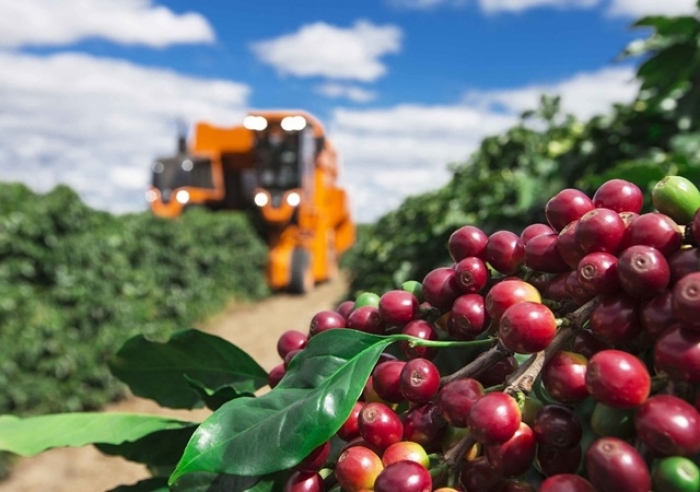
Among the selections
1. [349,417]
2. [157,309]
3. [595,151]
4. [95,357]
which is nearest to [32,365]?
[95,357]

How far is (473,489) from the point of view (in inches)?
29.1

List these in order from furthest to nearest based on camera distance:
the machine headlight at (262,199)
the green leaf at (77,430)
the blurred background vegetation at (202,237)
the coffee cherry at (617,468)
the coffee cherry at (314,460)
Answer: the machine headlight at (262,199)
the blurred background vegetation at (202,237)
the green leaf at (77,430)
the coffee cherry at (314,460)
the coffee cherry at (617,468)

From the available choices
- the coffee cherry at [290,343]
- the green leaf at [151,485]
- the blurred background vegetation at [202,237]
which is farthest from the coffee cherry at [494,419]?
the blurred background vegetation at [202,237]

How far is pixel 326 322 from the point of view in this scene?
1045 millimetres

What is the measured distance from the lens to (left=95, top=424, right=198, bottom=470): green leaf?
45.8 inches

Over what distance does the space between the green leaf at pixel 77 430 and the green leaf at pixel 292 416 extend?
347mm

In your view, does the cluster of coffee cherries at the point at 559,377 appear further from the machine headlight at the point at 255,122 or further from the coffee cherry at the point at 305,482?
the machine headlight at the point at 255,122

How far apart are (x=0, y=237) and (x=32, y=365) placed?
162 cm

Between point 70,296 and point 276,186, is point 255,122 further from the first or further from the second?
point 70,296

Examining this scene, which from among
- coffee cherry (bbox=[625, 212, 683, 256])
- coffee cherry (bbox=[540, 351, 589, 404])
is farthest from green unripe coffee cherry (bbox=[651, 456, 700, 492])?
coffee cherry (bbox=[625, 212, 683, 256])

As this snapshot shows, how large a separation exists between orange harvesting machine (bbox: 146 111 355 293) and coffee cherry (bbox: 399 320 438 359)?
14.9 metres

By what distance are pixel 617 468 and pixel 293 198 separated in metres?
15.3

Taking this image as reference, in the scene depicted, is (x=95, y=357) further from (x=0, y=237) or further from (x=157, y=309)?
(x=157, y=309)

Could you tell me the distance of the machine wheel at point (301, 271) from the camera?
630 inches
